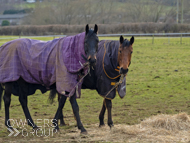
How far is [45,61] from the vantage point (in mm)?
5266

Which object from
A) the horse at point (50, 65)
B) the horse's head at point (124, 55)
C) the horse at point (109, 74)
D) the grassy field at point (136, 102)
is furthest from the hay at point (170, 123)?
the horse at point (50, 65)

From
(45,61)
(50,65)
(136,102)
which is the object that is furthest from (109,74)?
(136,102)

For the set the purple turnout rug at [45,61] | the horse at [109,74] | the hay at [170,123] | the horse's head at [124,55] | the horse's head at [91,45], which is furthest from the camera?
the horse at [109,74]

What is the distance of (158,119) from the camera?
5.30 meters

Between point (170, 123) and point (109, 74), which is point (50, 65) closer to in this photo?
point (109, 74)

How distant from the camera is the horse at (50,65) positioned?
493cm

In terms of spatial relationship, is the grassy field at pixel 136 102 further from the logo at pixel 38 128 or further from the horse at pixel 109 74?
the horse at pixel 109 74

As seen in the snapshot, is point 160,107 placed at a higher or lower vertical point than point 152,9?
lower

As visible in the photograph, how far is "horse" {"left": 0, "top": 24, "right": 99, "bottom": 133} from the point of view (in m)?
4.93

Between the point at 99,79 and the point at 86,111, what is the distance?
1749mm

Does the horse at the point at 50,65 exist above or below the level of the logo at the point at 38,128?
above

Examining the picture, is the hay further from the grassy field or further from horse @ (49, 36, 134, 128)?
horse @ (49, 36, 134, 128)

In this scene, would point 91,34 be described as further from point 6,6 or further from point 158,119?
point 6,6

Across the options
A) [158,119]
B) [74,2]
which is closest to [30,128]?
[158,119]
